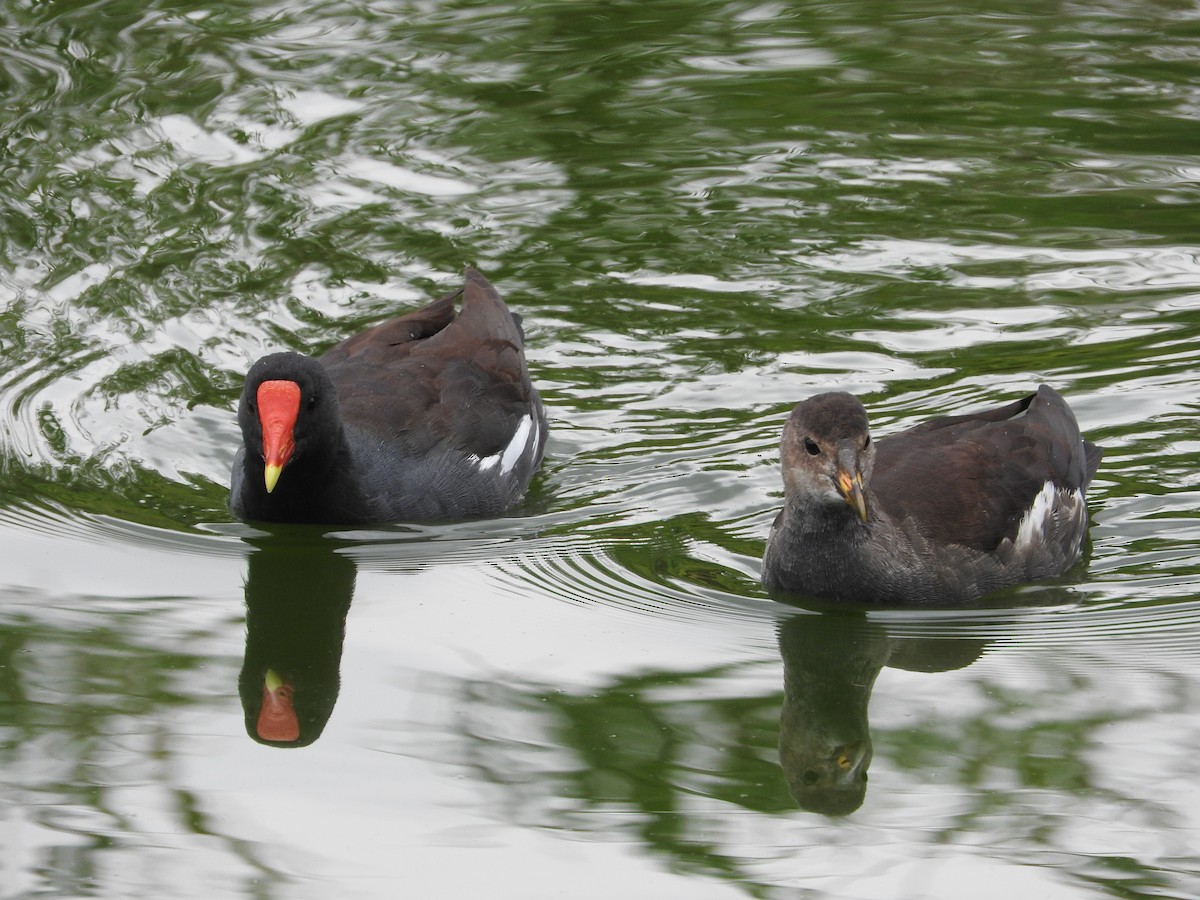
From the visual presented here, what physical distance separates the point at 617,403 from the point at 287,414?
7.02 feet

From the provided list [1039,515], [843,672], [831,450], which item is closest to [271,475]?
[831,450]

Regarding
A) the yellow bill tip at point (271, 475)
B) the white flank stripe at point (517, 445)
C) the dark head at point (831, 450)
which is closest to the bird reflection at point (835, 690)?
the dark head at point (831, 450)

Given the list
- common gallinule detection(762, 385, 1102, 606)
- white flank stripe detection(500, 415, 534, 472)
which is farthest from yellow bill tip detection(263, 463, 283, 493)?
common gallinule detection(762, 385, 1102, 606)

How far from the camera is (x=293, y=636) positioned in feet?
23.2

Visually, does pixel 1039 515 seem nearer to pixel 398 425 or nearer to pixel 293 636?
pixel 398 425

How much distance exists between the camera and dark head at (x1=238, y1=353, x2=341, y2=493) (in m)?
7.73

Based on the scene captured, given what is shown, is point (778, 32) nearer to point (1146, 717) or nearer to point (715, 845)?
point (1146, 717)

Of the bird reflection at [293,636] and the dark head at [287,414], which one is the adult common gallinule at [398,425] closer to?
the dark head at [287,414]

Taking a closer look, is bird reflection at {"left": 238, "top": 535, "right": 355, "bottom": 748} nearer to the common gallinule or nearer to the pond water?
the pond water

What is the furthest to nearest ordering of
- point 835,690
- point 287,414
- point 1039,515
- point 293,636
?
point 287,414
point 1039,515
point 293,636
point 835,690

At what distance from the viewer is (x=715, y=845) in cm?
541

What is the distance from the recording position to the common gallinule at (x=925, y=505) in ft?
22.7

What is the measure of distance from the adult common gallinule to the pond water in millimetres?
166

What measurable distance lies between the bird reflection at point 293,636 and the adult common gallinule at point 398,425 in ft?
0.84
